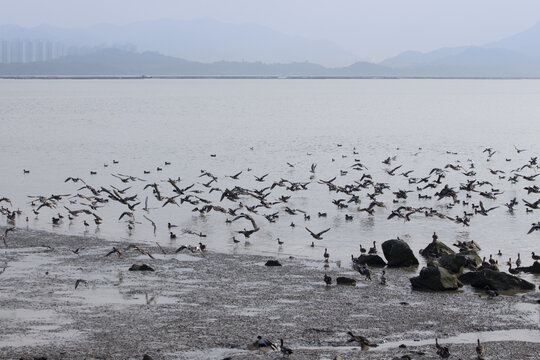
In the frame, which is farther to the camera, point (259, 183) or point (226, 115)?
point (226, 115)

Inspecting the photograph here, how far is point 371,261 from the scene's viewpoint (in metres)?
24.4

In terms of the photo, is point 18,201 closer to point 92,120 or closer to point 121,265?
point 121,265

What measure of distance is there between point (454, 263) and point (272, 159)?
36818mm

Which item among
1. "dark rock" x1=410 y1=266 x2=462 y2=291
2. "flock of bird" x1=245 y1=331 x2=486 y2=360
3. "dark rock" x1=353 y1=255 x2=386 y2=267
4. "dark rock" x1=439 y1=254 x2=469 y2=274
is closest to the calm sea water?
"dark rock" x1=353 y1=255 x2=386 y2=267

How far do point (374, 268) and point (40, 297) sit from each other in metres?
9.38

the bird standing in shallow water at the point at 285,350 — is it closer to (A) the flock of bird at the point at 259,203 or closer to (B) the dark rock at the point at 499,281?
(B) the dark rock at the point at 499,281

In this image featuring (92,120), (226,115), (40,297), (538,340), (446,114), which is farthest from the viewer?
(446,114)

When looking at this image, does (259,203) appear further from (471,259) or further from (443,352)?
(443,352)

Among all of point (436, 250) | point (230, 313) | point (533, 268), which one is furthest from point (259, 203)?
point (230, 313)

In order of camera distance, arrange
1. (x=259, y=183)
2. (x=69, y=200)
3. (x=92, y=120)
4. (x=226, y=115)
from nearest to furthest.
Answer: (x=69, y=200)
(x=259, y=183)
(x=92, y=120)
(x=226, y=115)

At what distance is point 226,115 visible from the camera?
392ft

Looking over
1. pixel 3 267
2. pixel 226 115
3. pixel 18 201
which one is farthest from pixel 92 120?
pixel 3 267

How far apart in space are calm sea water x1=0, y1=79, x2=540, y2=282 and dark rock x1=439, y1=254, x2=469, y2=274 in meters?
3.73

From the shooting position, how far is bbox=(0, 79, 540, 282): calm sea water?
3069 cm
